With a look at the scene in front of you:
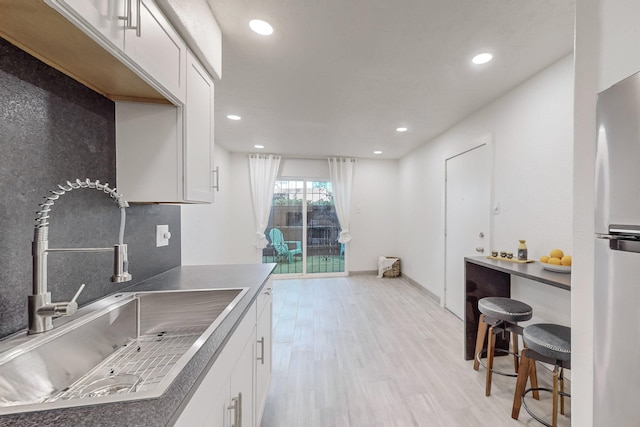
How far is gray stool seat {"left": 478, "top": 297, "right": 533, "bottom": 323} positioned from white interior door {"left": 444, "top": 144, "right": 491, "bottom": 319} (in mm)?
899

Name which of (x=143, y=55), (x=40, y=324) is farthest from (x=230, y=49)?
(x=40, y=324)

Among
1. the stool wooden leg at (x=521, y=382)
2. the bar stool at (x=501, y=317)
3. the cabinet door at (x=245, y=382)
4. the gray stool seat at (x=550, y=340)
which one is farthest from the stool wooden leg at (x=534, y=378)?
the cabinet door at (x=245, y=382)

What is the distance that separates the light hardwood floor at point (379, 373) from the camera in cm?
161

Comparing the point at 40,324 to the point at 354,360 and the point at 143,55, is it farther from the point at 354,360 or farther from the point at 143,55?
the point at 354,360

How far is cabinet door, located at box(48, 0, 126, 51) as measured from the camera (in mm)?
658

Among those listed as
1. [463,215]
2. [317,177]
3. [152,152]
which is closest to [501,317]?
[463,215]

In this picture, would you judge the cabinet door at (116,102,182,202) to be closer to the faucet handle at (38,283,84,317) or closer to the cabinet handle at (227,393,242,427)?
the faucet handle at (38,283,84,317)

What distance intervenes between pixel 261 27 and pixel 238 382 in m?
1.97

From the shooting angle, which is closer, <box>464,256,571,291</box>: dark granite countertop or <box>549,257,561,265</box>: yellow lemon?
<box>464,256,571,291</box>: dark granite countertop

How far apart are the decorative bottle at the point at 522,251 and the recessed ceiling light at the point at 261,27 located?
2.54m

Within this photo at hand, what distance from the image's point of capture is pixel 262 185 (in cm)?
477

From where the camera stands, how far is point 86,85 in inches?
41.2

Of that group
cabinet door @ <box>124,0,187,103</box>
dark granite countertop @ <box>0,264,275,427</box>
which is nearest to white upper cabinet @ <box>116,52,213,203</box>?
cabinet door @ <box>124,0,187,103</box>

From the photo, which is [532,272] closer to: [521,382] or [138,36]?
[521,382]
